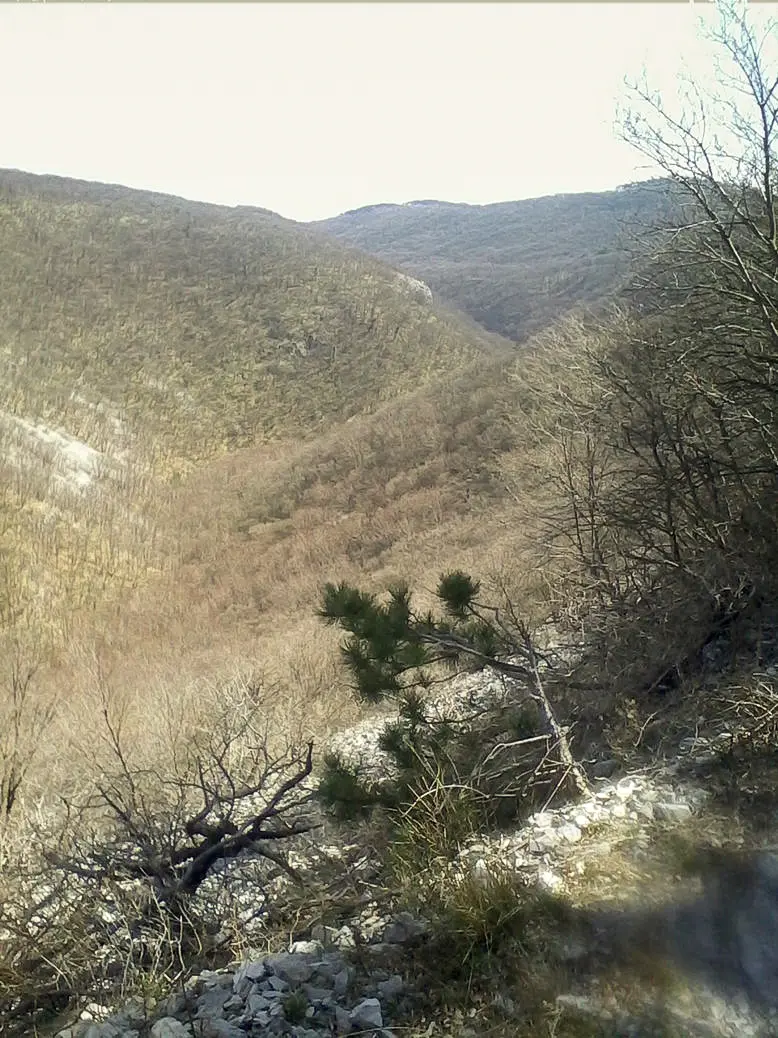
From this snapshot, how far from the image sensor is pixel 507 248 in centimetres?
9212

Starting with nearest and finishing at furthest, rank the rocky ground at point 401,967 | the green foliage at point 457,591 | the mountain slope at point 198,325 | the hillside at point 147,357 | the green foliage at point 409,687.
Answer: the rocky ground at point 401,967 → the green foliage at point 409,687 → the green foliage at point 457,591 → the hillside at point 147,357 → the mountain slope at point 198,325

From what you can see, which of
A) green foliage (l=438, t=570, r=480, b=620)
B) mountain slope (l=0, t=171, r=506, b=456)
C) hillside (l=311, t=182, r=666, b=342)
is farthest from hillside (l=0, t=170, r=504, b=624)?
green foliage (l=438, t=570, r=480, b=620)

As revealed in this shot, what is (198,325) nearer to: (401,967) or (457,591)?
(457,591)

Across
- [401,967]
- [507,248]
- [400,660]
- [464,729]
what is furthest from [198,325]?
[507,248]

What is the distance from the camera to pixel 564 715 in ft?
→ 16.6

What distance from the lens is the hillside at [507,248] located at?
5975 cm

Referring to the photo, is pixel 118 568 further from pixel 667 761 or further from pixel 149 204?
pixel 149 204

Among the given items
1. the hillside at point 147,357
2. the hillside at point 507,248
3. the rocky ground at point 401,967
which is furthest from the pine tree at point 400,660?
the hillside at point 507,248

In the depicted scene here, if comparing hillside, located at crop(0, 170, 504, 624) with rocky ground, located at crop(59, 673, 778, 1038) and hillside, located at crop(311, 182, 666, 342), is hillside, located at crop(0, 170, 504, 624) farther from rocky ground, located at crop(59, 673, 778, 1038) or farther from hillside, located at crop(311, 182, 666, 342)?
rocky ground, located at crop(59, 673, 778, 1038)

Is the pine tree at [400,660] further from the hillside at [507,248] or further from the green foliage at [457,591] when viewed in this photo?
the hillside at [507,248]

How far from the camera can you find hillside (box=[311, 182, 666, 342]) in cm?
5975

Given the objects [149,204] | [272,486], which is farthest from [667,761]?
[149,204]

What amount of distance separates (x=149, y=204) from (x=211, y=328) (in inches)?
926

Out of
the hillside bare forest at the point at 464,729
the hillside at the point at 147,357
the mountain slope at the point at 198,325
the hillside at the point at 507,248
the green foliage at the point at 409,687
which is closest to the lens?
the hillside bare forest at the point at 464,729
